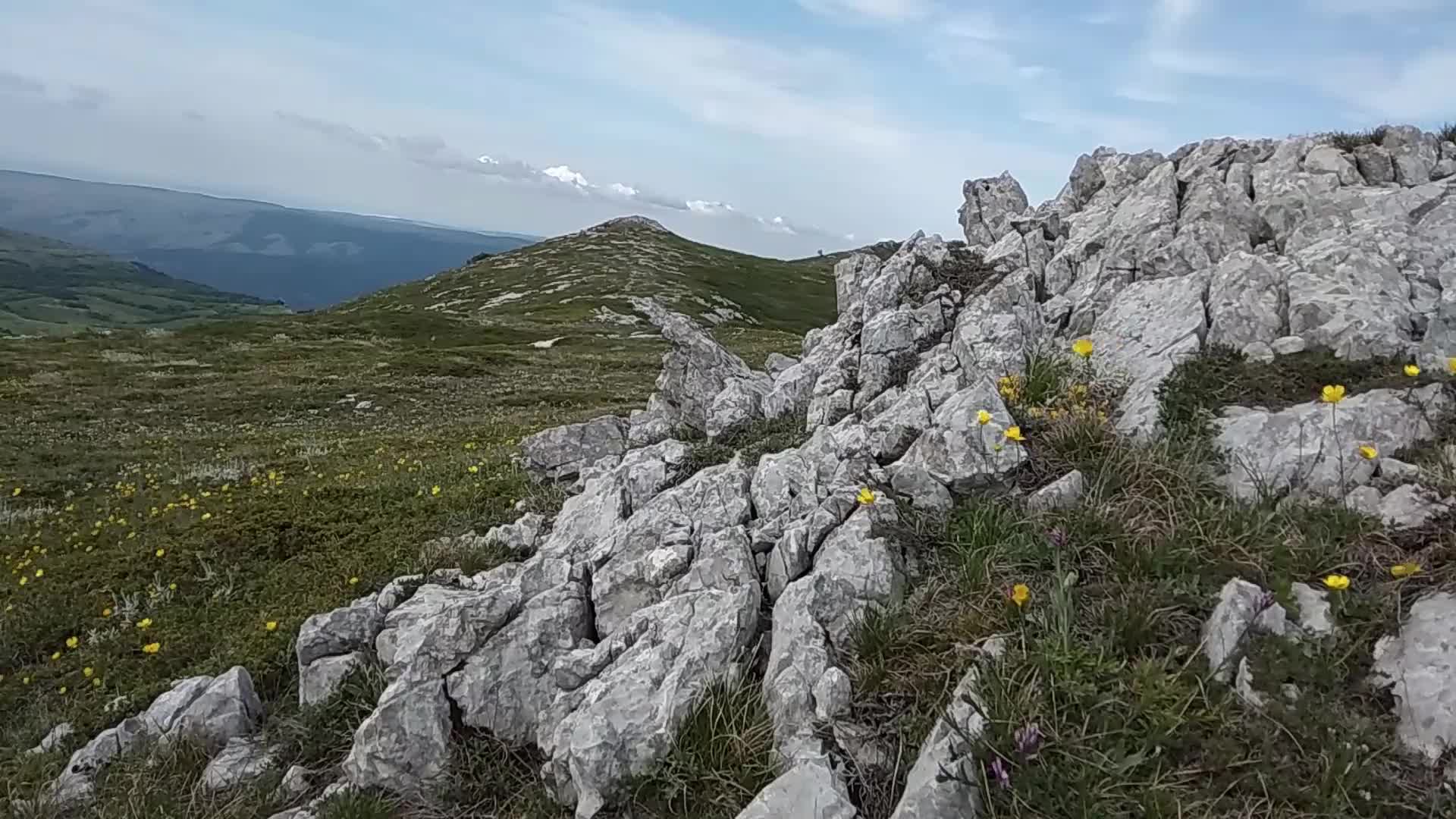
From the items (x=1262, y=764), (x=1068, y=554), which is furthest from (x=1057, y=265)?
(x=1262, y=764)

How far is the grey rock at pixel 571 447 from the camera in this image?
14.7 m

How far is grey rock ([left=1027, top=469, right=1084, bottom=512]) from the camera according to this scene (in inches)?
267

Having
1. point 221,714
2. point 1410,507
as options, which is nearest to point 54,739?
point 221,714

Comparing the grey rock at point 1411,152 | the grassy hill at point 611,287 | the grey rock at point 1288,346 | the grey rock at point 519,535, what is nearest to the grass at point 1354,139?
the grey rock at point 1411,152

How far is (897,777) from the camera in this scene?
5125mm

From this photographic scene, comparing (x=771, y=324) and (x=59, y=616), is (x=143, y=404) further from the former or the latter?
(x=771, y=324)

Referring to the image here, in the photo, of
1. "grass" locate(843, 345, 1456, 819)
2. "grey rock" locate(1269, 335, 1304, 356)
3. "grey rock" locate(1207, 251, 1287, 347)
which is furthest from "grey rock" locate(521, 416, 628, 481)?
"grey rock" locate(1269, 335, 1304, 356)

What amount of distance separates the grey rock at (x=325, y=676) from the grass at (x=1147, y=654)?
5.06m

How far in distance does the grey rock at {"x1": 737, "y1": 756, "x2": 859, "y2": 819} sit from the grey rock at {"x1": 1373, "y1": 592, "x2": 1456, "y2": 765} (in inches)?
125

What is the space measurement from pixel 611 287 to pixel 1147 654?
110400 millimetres

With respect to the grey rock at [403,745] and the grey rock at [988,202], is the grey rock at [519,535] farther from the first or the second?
the grey rock at [988,202]

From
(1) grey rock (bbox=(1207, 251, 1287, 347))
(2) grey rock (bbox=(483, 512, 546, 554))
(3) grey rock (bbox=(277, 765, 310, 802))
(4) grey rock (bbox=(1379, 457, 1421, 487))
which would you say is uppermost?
(1) grey rock (bbox=(1207, 251, 1287, 347))

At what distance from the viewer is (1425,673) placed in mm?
4590

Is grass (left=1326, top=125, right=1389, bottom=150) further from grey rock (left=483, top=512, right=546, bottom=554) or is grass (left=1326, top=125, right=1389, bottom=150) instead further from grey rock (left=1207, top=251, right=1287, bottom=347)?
grey rock (left=483, top=512, right=546, bottom=554)
